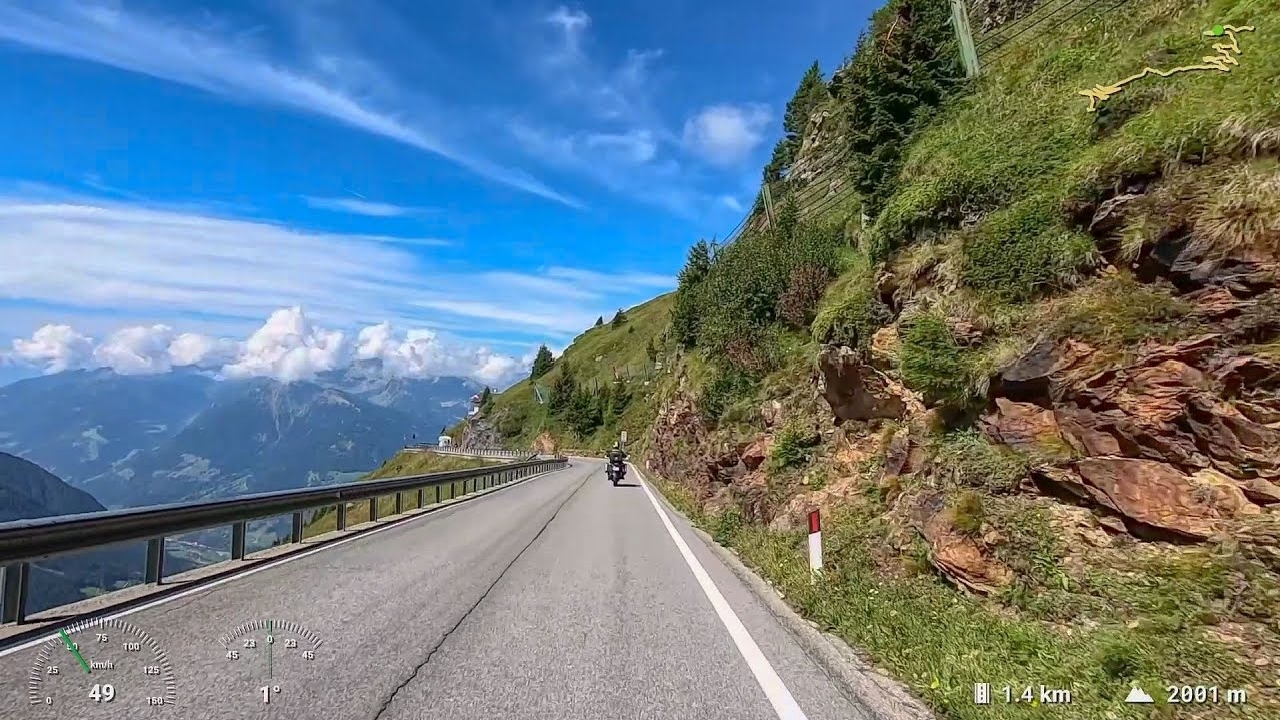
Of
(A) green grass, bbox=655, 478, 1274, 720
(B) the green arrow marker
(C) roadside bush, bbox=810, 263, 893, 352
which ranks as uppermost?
(C) roadside bush, bbox=810, 263, 893, 352

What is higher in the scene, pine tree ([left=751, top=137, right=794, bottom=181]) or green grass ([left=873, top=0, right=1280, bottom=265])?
pine tree ([left=751, top=137, right=794, bottom=181])

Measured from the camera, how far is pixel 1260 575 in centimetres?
461

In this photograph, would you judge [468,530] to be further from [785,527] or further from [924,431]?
[924,431]

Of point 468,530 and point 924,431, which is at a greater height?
point 924,431

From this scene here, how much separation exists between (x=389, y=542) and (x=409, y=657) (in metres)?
7.54

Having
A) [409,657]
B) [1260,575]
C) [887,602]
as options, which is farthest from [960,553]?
[409,657]

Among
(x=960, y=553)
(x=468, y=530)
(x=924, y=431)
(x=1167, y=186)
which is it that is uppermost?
(x=1167, y=186)

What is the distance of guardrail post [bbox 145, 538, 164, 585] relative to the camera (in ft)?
26.3
